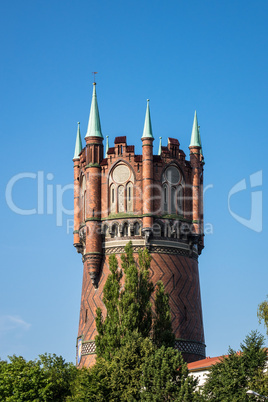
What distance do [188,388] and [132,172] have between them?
727 inches

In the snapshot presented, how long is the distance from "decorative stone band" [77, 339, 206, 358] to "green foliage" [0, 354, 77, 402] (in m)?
3.85

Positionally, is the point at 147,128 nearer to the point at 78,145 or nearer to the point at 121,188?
the point at 121,188

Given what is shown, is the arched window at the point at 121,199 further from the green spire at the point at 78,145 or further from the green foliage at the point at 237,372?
the green foliage at the point at 237,372

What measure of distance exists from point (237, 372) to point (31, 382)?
13.2m

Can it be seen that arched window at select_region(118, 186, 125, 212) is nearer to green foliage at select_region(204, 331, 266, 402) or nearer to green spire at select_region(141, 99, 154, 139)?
green spire at select_region(141, 99, 154, 139)

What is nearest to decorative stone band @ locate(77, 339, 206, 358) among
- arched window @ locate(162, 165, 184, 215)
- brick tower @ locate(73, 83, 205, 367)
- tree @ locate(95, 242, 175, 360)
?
brick tower @ locate(73, 83, 205, 367)

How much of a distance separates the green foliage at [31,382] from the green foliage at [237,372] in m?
10.9

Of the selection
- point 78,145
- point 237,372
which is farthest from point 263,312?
point 78,145

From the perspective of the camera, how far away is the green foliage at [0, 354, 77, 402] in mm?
55344

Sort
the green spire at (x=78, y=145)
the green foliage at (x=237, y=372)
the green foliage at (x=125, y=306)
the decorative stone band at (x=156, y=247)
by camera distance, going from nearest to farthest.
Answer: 1. the green foliage at (x=237, y=372)
2. the green foliage at (x=125, y=306)
3. the decorative stone band at (x=156, y=247)
4. the green spire at (x=78, y=145)

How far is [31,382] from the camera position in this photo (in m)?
55.8

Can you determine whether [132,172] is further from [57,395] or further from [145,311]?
[57,395]

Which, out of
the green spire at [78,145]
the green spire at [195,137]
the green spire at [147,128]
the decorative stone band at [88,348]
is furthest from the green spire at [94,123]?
the decorative stone band at [88,348]

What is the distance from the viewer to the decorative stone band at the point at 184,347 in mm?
61406
